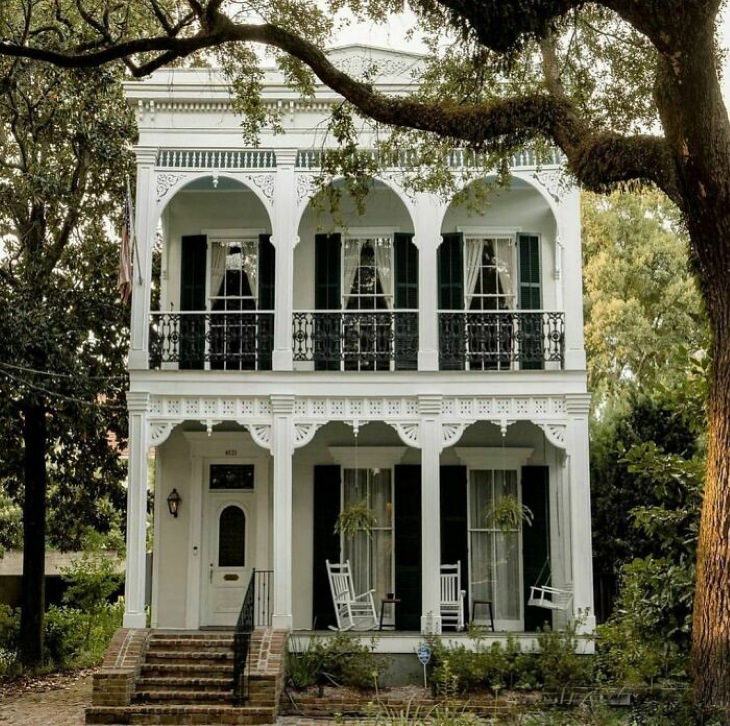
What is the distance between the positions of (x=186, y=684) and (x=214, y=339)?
4837 millimetres

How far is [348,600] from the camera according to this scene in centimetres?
1477

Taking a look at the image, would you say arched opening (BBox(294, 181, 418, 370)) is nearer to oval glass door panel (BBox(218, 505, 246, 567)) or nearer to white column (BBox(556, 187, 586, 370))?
white column (BBox(556, 187, 586, 370))

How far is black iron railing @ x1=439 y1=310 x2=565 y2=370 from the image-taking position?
14789 mm

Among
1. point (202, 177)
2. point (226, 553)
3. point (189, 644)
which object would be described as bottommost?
point (189, 644)

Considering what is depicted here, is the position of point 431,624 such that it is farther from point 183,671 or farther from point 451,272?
A: point 451,272

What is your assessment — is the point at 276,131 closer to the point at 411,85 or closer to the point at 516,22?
the point at 411,85

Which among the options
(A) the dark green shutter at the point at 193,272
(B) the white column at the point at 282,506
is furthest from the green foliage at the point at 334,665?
(A) the dark green shutter at the point at 193,272

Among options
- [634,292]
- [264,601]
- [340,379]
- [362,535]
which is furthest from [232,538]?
[634,292]

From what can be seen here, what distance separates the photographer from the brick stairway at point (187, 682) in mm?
12180

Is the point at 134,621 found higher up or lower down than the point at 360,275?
lower down

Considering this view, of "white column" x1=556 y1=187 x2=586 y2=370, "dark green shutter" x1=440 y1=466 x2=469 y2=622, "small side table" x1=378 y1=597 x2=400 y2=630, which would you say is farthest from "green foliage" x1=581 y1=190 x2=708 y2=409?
"small side table" x1=378 y1=597 x2=400 y2=630

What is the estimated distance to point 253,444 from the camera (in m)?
16.0

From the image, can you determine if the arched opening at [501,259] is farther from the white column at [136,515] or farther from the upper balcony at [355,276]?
the white column at [136,515]

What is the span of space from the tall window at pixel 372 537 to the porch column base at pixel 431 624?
71.5 inches
